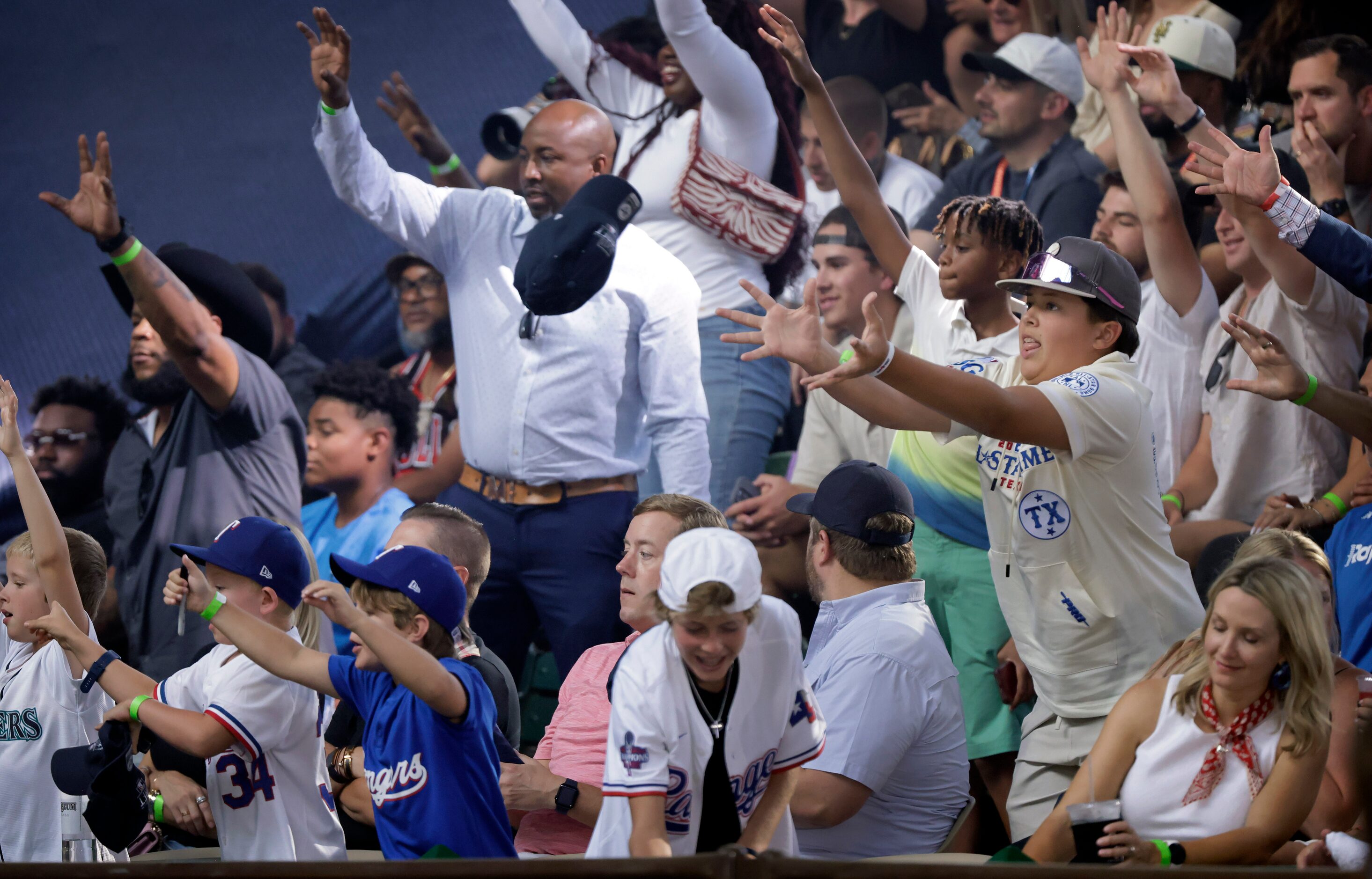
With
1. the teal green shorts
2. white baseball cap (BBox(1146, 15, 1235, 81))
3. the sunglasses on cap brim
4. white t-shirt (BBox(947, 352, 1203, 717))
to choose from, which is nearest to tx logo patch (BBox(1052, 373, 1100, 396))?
white t-shirt (BBox(947, 352, 1203, 717))

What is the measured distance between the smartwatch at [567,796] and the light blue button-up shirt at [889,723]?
1.34 ft

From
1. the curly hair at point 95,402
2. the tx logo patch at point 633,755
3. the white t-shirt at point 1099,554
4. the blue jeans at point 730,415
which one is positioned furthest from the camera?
the curly hair at point 95,402

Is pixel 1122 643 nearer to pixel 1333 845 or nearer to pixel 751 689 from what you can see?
pixel 1333 845

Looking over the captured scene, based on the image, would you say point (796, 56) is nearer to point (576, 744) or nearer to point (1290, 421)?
point (1290, 421)

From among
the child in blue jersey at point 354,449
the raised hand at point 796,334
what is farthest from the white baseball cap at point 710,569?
the child in blue jersey at point 354,449

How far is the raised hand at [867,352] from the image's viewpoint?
83.7 inches

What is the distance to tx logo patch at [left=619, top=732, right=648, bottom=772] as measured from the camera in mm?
1760

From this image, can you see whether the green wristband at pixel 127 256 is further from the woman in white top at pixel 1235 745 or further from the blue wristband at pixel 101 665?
the woman in white top at pixel 1235 745

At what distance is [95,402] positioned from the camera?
4.68 m

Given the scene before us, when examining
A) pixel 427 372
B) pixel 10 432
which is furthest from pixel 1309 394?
pixel 10 432

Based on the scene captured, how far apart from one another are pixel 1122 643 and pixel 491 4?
3.28 metres

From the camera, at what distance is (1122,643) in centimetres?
249

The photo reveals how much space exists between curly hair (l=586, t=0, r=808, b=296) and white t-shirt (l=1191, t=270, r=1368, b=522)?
138 cm

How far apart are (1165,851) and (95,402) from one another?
398 cm
